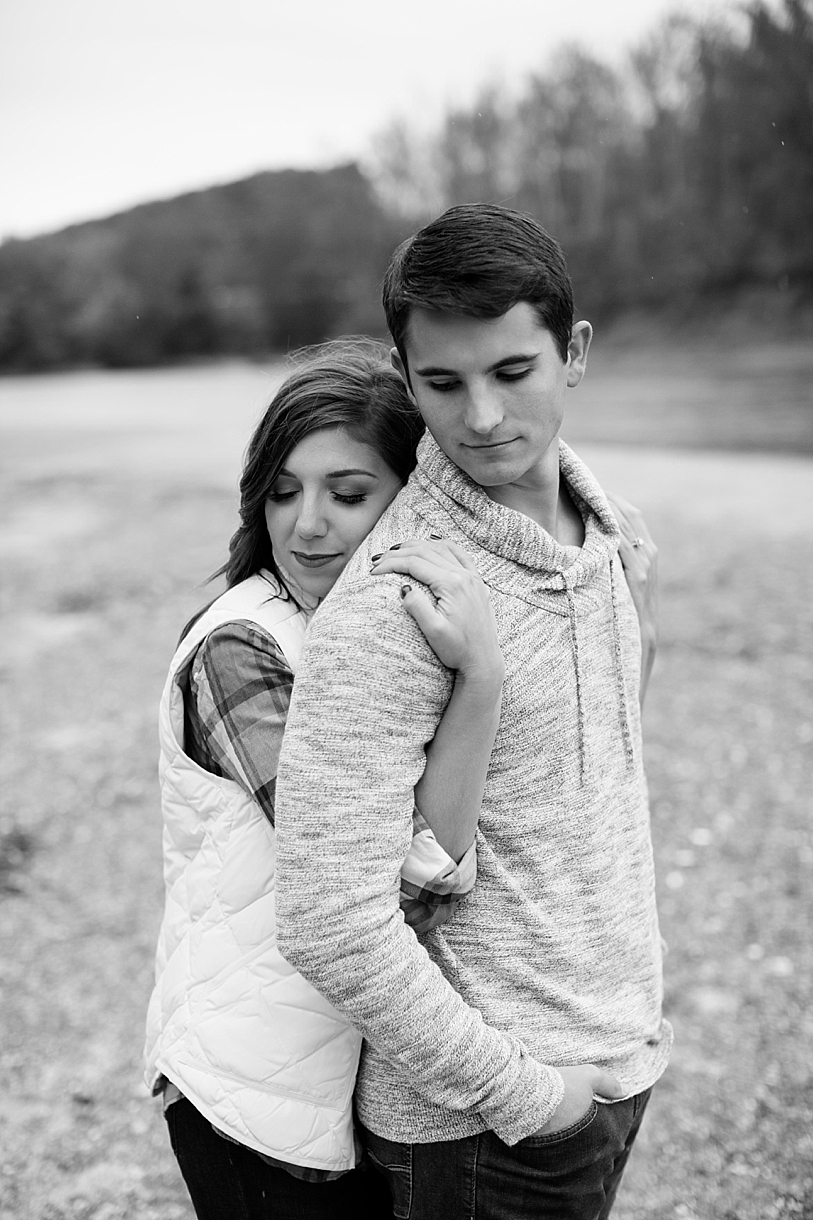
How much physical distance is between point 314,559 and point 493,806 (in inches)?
21.3

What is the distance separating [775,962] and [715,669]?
→ 2.96 m

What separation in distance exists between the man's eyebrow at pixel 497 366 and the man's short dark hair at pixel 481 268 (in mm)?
57

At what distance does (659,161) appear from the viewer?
131 ft

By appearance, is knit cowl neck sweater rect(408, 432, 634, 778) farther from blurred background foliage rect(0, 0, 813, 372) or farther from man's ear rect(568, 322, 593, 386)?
blurred background foliage rect(0, 0, 813, 372)

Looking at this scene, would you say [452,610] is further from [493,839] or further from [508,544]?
[493,839]

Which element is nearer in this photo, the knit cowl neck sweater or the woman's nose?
the knit cowl neck sweater

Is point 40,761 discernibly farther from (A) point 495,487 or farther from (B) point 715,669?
(A) point 495,487

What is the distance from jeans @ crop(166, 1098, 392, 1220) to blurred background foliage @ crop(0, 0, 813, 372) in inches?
1049

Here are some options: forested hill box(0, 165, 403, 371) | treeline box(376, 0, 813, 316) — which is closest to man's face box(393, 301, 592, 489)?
treeline box(376, 0, 813, 316)

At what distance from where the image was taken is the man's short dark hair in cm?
140

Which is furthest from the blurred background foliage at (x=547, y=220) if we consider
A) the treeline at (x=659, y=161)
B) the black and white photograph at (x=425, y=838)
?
the black and white photograph at (x=425, y=838)

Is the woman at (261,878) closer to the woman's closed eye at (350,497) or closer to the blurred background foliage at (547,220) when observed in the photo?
the woman's closed eye at (350,497)

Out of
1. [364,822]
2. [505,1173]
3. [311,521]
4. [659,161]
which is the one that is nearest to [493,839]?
[364,822]

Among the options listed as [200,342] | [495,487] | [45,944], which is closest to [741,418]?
[45,944]
